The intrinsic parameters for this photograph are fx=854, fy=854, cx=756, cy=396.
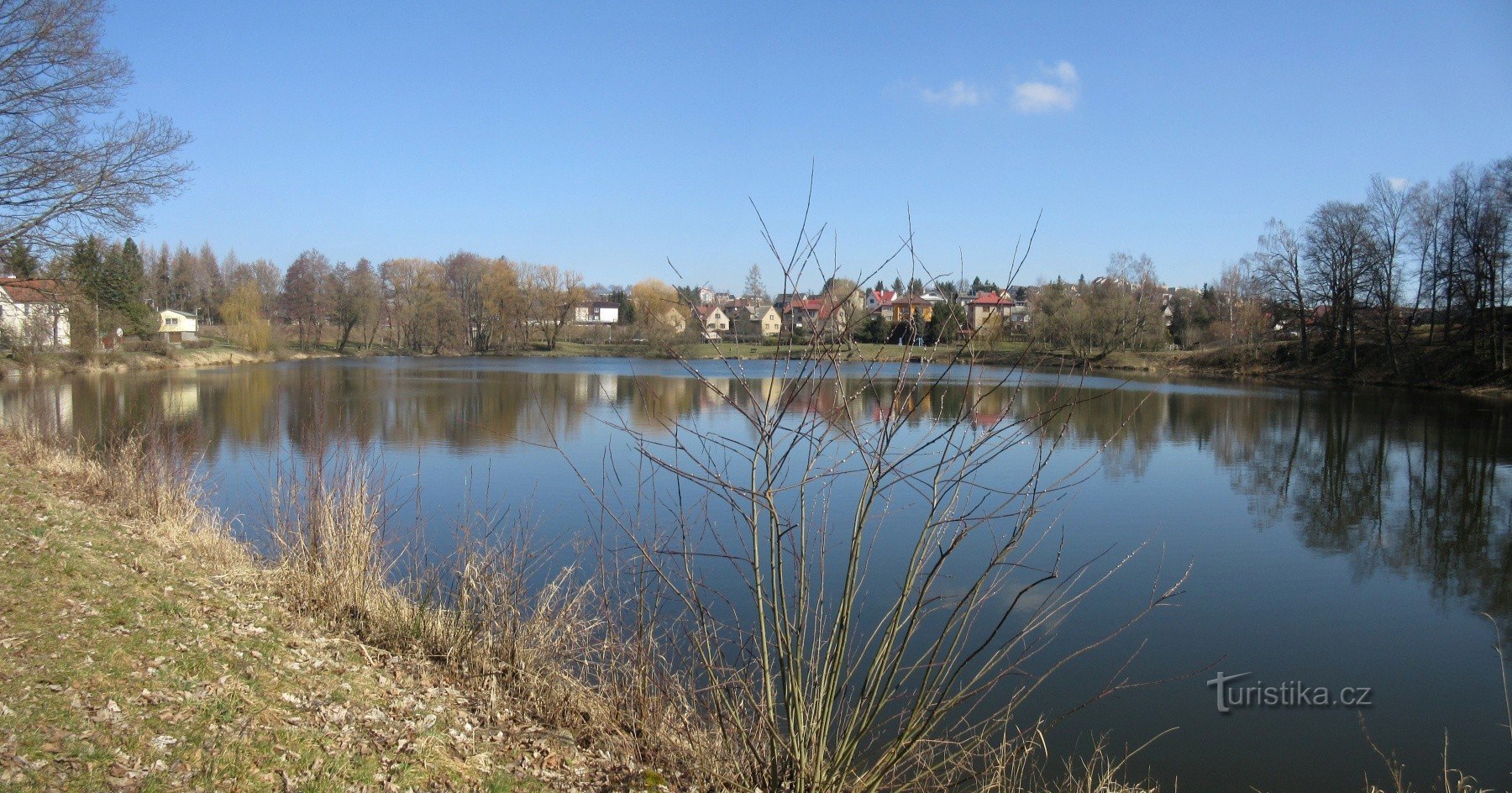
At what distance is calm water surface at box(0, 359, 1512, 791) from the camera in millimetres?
5594

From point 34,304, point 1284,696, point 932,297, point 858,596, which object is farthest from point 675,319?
point 34,304

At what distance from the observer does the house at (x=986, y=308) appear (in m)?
3.30

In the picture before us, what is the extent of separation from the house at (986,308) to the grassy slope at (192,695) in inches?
111

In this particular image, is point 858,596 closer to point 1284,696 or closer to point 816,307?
point 1284,696

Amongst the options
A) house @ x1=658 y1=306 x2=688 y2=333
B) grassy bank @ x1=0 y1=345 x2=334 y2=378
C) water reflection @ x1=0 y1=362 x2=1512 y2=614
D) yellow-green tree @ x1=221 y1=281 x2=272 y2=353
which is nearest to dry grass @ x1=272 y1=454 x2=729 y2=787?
water reflection @ x1=0 y1=362 x2=1512 y2=614

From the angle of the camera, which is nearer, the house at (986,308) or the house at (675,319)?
the house at (986,308)

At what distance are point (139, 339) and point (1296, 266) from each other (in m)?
54.6

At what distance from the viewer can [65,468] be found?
9852 mm

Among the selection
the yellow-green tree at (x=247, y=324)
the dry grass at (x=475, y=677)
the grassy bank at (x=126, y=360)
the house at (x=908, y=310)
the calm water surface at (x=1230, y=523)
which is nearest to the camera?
the house at (x=908, y=310)

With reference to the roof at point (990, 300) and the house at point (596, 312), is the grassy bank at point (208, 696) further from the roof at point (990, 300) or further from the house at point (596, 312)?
the house at point (596, 312)

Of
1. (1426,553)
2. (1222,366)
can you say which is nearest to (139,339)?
(1426,553)

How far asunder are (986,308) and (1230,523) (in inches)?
364

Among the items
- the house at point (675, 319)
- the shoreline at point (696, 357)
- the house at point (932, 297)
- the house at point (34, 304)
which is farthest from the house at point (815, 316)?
the house at point (34, 304)

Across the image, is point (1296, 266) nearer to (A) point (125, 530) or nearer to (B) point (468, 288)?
(A) point (125, 530)
